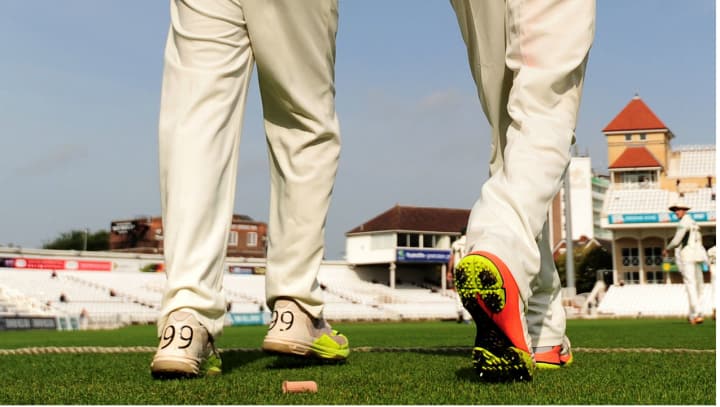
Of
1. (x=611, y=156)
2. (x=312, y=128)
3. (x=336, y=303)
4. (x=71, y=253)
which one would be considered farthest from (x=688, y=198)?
(x=312, y=128)

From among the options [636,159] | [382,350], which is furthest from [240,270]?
[382,350]

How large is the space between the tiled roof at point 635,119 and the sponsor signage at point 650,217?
1321 centimetres

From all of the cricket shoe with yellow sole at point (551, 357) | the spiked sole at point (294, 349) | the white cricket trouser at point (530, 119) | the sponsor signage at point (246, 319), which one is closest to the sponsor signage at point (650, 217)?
the sponsor signage at point (246, 319)

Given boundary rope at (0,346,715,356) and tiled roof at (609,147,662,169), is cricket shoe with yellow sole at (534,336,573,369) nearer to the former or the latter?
boundary rope at (0,346,715,356)

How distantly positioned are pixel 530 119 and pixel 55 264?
49.1 m

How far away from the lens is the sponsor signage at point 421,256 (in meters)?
60.2

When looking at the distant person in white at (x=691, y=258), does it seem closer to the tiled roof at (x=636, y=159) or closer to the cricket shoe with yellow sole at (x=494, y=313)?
the cricket shoe with yellow sole at (x=494, y=313)

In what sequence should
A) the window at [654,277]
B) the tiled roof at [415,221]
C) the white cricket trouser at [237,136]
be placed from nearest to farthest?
the white cricket trouser at [237,136], the window at [654,277], the tiled roof at [415,221]

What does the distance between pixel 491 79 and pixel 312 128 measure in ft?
2.12

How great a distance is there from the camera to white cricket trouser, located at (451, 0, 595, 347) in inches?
69.1

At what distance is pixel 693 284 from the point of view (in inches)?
501

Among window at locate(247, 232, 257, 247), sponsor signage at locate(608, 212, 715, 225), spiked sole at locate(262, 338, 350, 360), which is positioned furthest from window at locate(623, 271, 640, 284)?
spiked sole at locate(262, 338, 350, 360)

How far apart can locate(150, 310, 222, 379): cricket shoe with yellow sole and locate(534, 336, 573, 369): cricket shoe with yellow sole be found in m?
0.91

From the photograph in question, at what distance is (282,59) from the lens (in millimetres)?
2508
